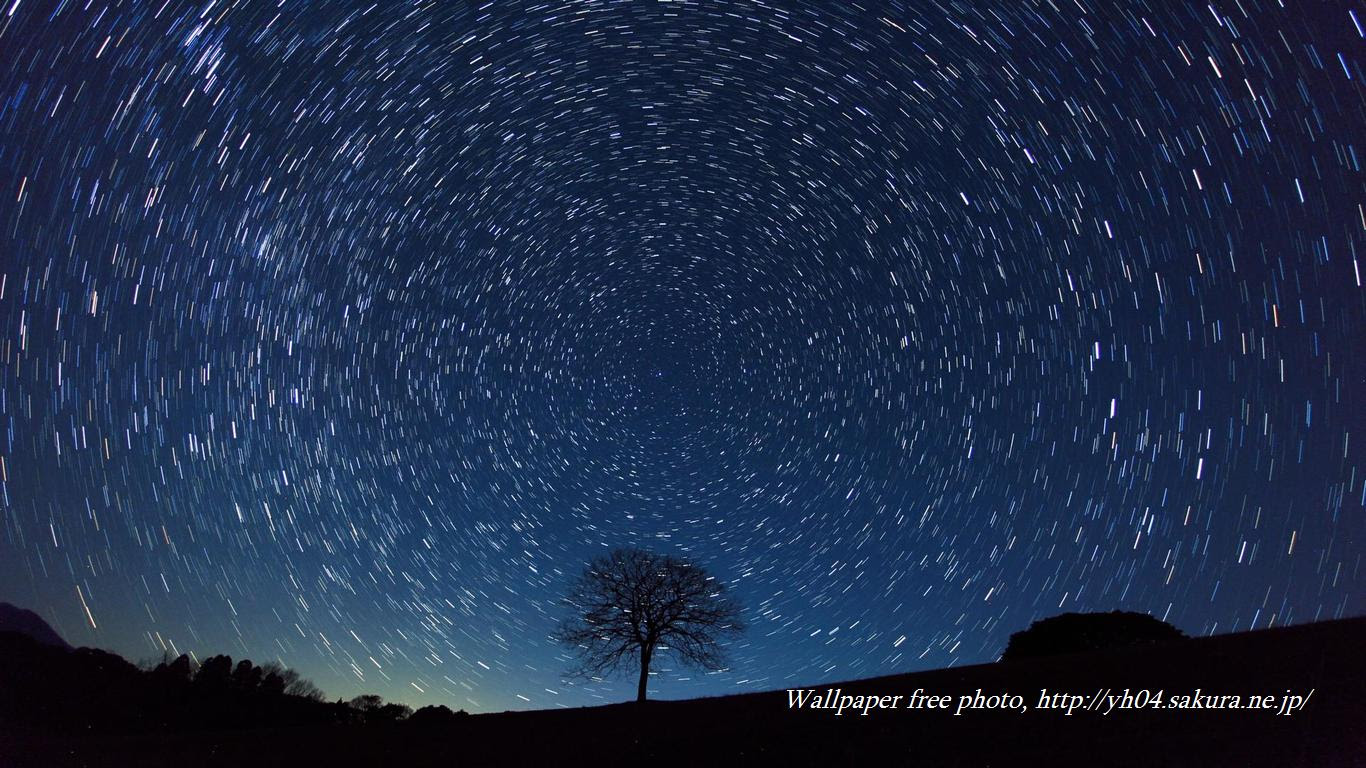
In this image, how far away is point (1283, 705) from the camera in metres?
11.0

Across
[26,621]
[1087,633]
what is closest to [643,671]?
[1087,633]

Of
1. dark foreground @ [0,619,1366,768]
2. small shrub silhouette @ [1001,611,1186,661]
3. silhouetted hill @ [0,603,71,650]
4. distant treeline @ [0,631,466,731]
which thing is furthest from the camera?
silhouetted hill @ [0,603,71,650]

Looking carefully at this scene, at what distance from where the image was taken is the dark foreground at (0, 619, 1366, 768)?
996cm

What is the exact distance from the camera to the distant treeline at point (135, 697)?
35.9 metres

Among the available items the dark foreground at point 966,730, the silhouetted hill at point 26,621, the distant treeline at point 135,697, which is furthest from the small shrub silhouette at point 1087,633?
the silhouetted hill at point 26,621

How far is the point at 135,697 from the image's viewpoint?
4094 centimetres

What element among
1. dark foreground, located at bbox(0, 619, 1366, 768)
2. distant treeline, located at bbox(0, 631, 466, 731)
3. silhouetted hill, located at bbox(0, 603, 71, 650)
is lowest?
dark foreground, located at bbox(0, 619, 1366, 768)

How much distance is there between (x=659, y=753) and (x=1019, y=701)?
7.18 m

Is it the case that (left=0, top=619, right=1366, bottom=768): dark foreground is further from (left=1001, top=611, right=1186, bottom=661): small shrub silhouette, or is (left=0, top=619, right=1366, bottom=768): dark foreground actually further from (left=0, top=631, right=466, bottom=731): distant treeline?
(left=0, top=631, right=466, bottom=731): distant treeline

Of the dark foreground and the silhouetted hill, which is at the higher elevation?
the silhouetted hill

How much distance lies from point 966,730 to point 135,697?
48.6m

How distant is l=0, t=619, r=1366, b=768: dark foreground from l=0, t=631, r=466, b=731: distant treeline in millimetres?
16732

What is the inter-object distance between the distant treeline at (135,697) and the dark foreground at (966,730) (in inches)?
659

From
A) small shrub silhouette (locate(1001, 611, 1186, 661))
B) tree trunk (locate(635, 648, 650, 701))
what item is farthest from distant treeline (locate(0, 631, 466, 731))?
small shrub silhouette (locate(1001, 611, 1186, 661))
